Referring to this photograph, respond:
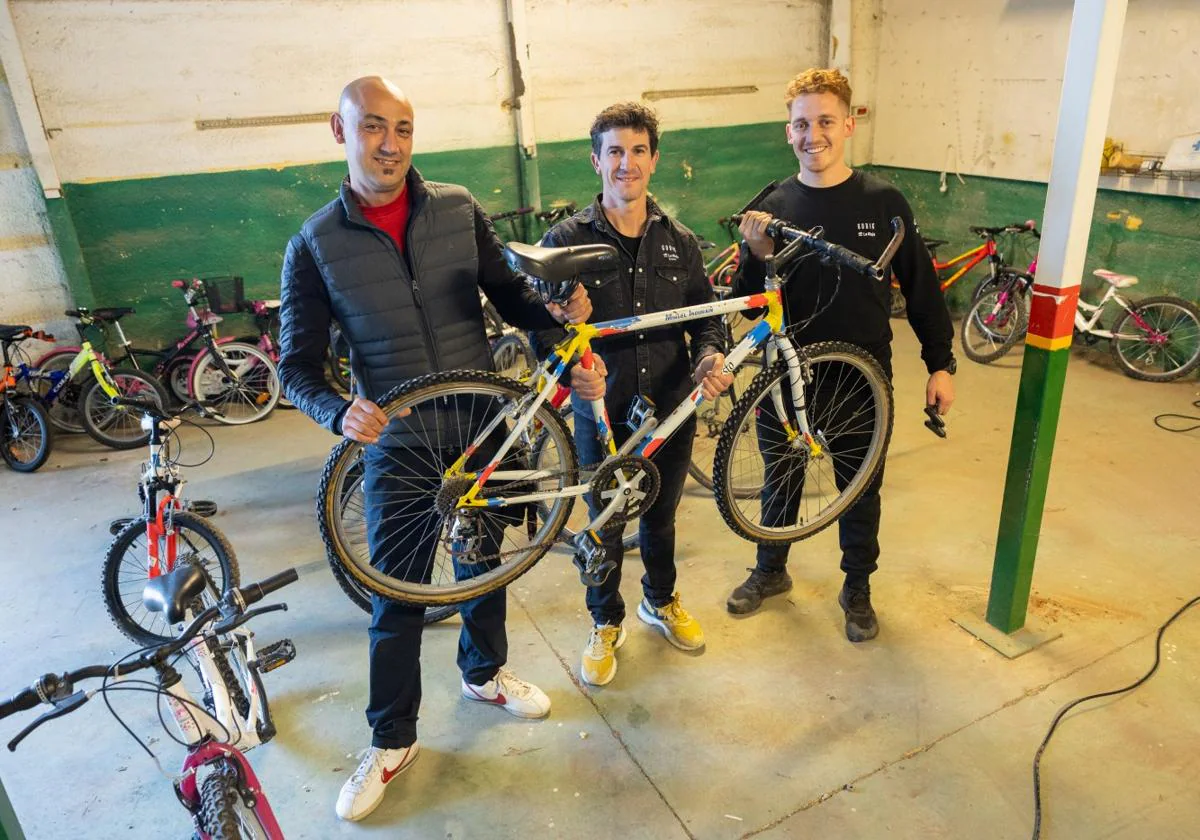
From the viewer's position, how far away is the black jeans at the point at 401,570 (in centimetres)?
190

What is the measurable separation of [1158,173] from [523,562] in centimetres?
469

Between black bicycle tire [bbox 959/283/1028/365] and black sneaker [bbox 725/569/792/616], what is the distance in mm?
3071

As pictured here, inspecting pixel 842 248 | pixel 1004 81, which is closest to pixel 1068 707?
pixel 842 248

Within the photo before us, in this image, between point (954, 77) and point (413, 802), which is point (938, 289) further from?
point (954, 77)

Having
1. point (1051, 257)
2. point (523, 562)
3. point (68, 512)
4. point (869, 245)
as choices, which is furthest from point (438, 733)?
point (68, 512)

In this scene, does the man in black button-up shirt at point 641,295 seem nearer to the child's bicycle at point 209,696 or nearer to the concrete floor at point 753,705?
the concrete floor at point 753,705

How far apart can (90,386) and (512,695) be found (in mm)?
3632

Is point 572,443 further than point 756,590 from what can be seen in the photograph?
No

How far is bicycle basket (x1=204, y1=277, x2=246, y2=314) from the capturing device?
4.90m

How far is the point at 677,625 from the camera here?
103 inches

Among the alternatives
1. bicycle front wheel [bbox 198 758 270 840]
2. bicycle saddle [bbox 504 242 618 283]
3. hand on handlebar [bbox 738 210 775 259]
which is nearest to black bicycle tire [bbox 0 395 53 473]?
bicycle front wheel [bbox 198 758 270 840]

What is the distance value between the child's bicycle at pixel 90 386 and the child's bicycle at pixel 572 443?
333 centimetres

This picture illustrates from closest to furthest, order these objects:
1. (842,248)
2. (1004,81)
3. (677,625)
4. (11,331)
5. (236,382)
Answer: (842,248)
(677,625)
(11,331)
(236,382)
(1004,81)

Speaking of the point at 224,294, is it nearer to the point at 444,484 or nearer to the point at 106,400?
the point at 106,400
